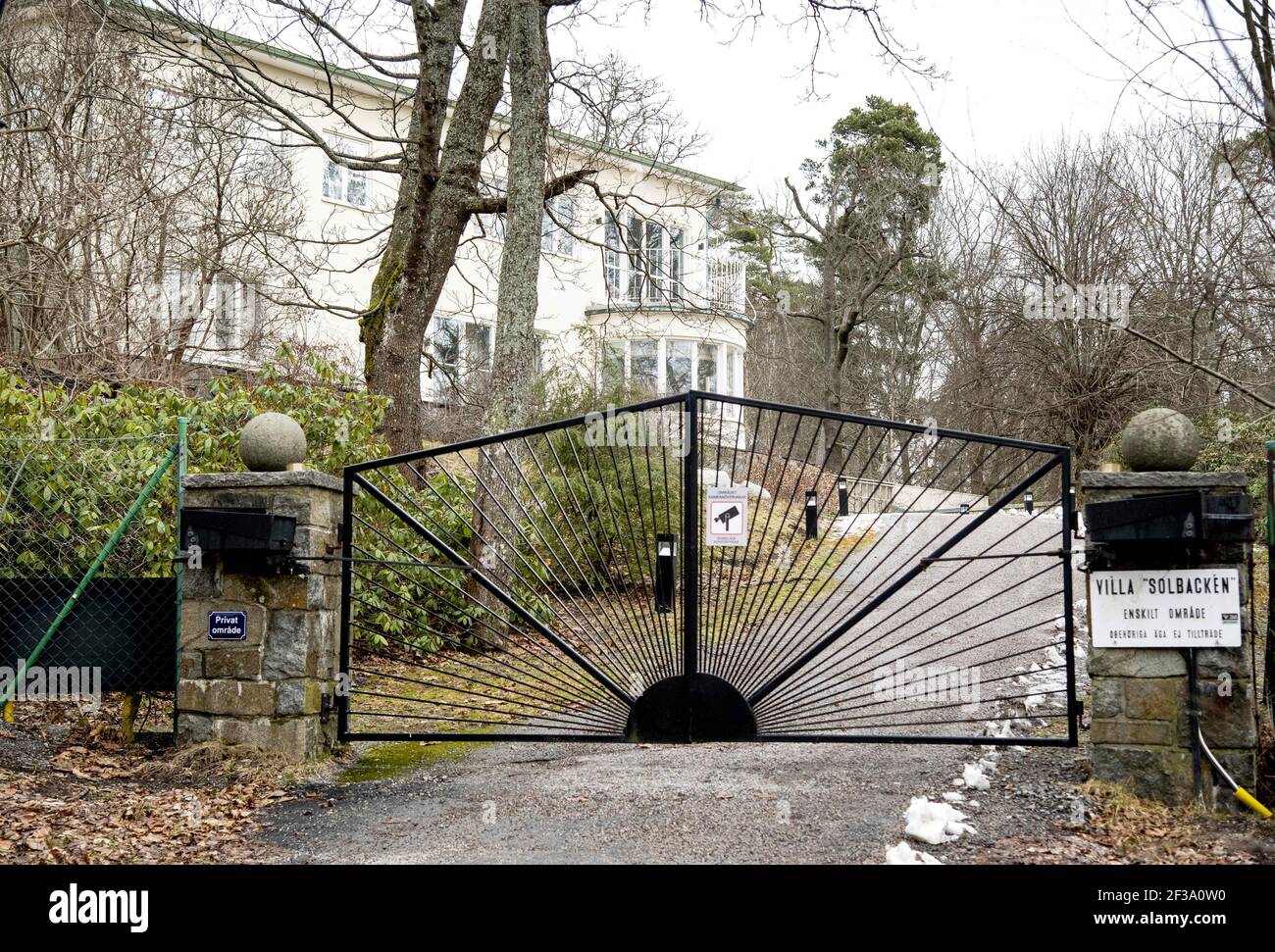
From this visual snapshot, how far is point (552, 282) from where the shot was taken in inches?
894

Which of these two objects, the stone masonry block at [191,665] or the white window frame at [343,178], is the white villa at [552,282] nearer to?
the white window frame at [343,178]

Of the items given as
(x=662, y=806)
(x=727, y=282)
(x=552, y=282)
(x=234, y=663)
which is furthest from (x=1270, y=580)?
(x=552, y=282)

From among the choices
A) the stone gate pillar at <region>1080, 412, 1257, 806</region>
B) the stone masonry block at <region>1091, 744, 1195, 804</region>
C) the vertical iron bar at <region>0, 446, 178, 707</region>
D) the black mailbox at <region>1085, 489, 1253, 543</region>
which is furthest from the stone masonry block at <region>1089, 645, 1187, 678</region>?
the vertical iron bar at <region>0, 446, 178, 707</region>

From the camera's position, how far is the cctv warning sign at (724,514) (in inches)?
230

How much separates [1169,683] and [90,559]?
261 inches

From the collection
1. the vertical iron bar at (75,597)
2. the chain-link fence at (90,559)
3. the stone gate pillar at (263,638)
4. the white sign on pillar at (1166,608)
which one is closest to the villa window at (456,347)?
the chain-link fence at (90,559)

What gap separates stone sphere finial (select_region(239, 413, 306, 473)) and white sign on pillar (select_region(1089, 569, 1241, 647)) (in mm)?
4336

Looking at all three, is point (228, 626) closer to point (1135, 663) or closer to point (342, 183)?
point (1135, 663)

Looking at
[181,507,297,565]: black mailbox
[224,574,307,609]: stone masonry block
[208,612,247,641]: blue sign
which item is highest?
[181,507,297,565]: black mailbox

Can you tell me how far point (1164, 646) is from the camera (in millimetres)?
5277

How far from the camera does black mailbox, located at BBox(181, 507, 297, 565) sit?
5918 mm

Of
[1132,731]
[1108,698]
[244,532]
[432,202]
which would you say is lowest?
[1132,731]

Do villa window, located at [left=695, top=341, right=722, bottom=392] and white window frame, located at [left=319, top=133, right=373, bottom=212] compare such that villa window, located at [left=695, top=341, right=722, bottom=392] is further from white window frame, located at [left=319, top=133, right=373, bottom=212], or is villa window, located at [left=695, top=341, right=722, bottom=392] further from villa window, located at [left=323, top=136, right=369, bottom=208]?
villa window, located at [left=323, top=136, right=369, bottom=208]

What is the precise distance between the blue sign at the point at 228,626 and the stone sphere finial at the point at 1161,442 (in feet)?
15.4
